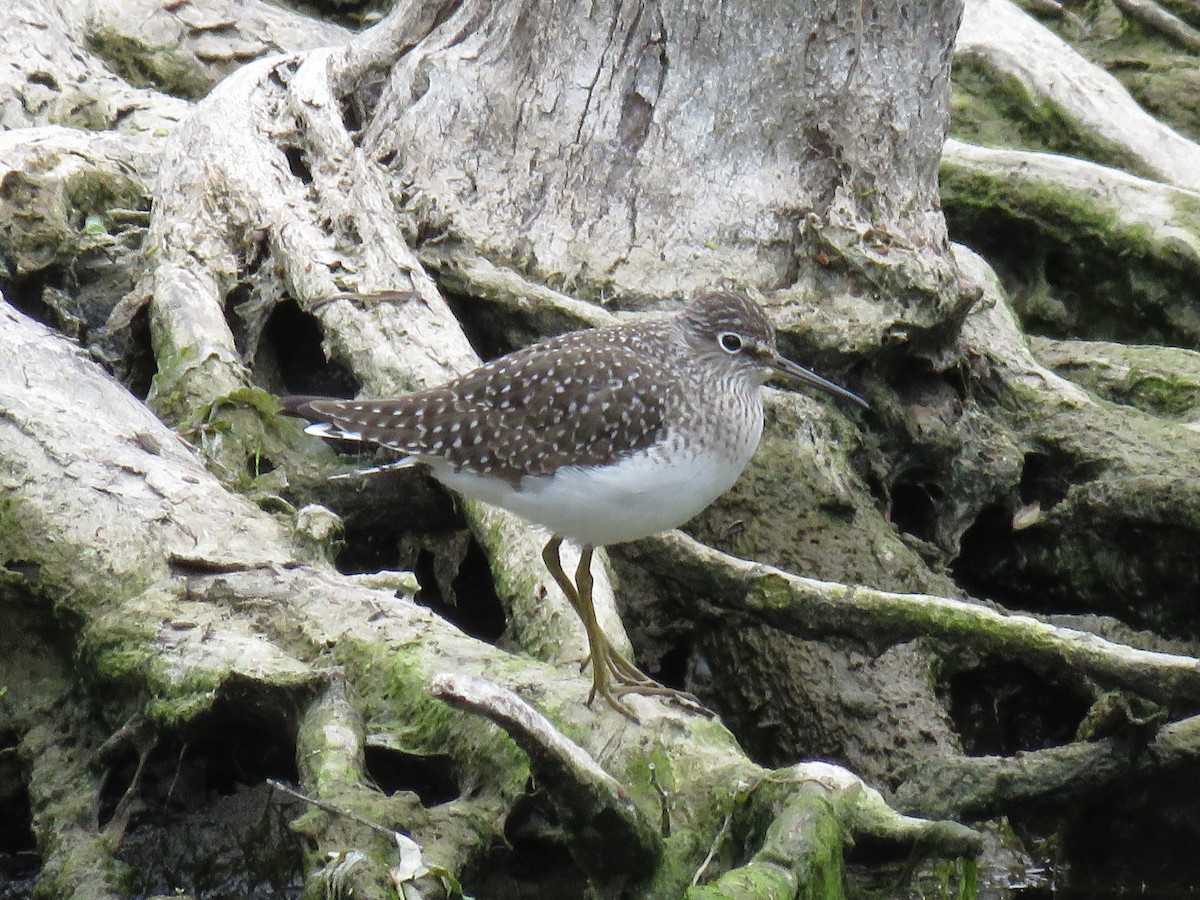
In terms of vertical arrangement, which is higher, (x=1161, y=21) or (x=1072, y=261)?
(x=1161, y=21)

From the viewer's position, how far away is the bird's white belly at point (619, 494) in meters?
5.25

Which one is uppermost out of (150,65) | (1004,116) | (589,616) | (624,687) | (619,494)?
(1004,116)

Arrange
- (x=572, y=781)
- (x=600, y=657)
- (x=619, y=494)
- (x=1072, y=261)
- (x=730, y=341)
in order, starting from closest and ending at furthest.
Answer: (x=572, y=781) < (x=600, y=657) < (x=619, y=494) < (x=730, y=341) < (x=1072, y=261)

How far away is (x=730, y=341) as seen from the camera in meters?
5.92

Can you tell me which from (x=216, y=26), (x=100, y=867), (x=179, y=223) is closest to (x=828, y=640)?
(x=100, y=867)

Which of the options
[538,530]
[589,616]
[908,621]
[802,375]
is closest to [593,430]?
[589,616]

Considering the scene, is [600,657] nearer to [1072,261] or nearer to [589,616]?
[589,616]

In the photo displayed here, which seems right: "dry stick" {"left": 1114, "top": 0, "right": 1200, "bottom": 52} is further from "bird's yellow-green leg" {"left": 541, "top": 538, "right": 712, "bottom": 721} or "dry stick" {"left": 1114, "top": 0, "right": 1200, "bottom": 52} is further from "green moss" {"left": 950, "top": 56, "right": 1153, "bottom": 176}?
"bird's yellow-green leg" {"left": 541, "top": 538, "right": 712, "bottom": 721}

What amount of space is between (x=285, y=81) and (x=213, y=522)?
356 cm

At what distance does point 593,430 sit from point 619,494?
0.35 meters

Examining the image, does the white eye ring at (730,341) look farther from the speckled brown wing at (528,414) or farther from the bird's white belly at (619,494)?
the bird's white belly at (619,494)

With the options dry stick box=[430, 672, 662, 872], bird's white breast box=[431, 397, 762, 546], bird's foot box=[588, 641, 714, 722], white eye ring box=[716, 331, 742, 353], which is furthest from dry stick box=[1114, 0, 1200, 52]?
dry stick box=[430, 672, 662, 872]

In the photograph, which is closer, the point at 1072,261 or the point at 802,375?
the point at 802,375

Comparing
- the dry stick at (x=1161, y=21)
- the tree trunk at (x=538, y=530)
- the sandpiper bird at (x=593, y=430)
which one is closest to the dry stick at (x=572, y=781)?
the tree trunk at (x=538, y=530)
